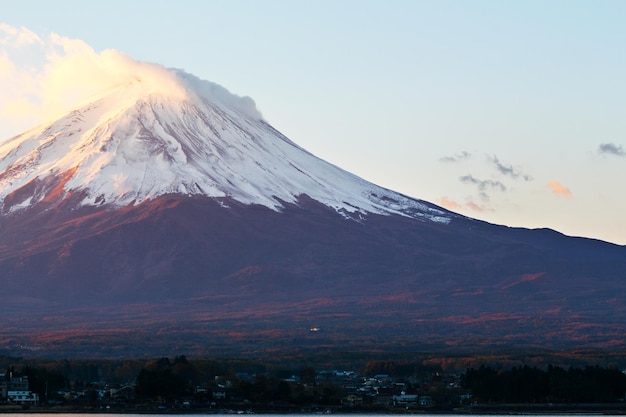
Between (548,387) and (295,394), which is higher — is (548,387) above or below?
above

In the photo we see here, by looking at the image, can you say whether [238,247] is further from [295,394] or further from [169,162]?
[295,394]

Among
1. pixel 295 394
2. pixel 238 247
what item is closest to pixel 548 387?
pixel 295 394

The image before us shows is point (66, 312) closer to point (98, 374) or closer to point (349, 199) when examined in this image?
point (349, 199)

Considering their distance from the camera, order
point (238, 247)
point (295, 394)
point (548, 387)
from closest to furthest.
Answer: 1. point (548, 387)
2. point (295, 394)
3. point (238, 247)

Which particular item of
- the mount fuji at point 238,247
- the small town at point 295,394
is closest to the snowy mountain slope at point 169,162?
the mount fuji at point 238,247

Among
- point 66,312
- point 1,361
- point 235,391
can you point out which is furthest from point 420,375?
point 66,312
